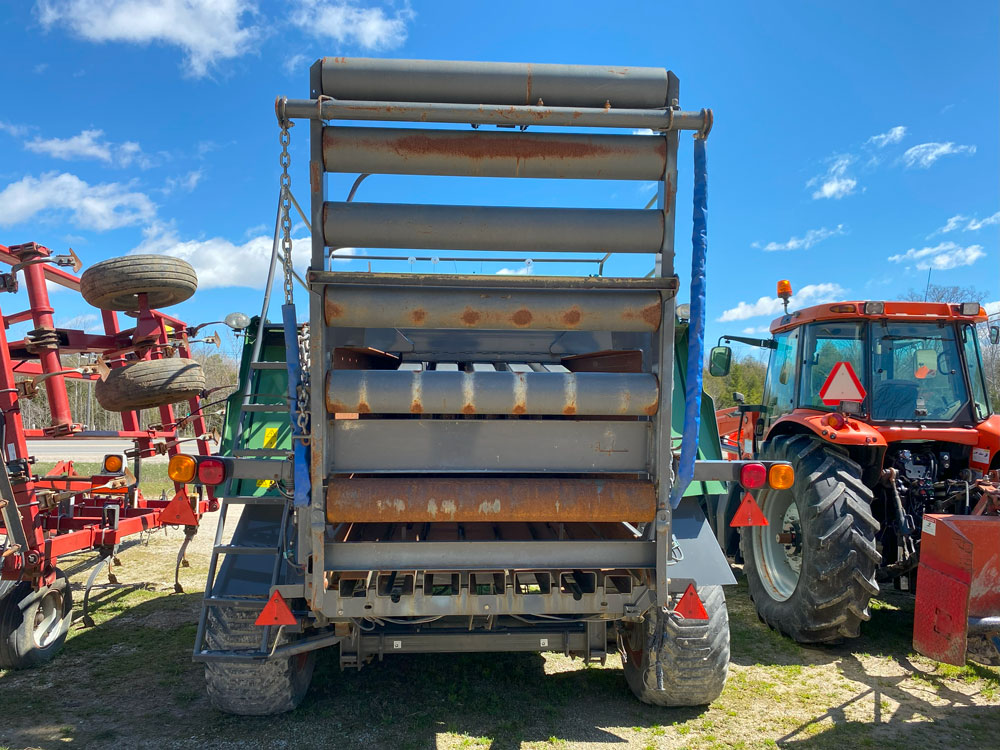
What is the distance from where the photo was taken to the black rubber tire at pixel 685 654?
11.2 feet

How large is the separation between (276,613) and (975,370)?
557 centimetres

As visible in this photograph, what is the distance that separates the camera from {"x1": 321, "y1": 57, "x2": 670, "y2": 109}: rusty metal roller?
2.53 m

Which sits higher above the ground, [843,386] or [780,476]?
[843,386]

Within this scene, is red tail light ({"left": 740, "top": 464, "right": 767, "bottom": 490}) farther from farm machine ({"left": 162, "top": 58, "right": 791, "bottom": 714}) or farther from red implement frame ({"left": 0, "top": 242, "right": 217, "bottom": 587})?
red implement frame ({"left": 0, "top": 242, "right": 217, "bottom": 587})

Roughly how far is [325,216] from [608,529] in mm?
2055

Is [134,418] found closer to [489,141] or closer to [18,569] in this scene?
[18,569]

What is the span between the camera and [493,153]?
259 cm

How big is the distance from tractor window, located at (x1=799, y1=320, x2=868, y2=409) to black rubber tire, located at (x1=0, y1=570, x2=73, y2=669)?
6126 mm

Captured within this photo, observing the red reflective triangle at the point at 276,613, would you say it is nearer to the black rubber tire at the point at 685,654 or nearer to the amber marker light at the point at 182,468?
the amber marker light at the point at 182,468

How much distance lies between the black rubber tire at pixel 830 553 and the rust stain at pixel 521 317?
3025mm

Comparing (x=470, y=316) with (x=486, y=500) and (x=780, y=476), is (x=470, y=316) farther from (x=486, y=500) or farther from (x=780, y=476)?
(x=780, y=476)

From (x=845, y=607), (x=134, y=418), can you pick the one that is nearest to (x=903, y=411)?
(x=845, y=607)

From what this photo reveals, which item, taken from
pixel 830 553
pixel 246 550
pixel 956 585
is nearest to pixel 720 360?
pixel 830 553

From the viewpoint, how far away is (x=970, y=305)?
530 centimetres
